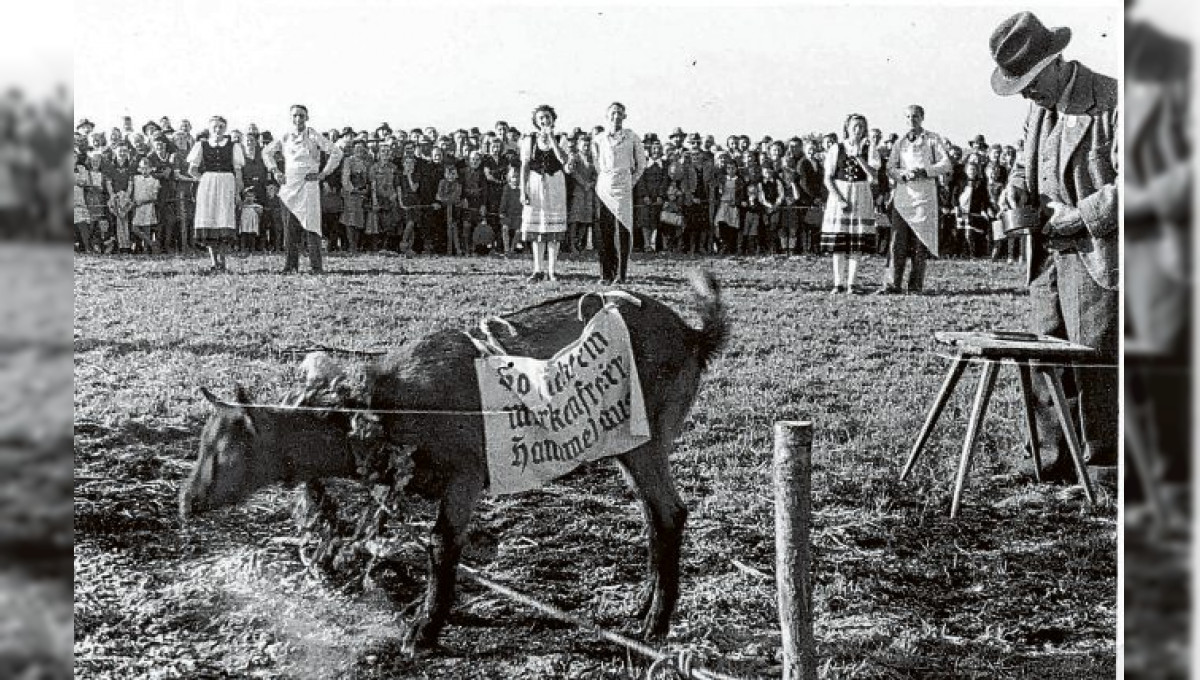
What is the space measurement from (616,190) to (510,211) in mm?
515

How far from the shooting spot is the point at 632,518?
5.77 m

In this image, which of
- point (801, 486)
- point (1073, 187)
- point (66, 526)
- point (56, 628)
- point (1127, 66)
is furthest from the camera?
point (1073, 187)

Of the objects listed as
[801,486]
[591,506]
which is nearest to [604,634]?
[591,506]

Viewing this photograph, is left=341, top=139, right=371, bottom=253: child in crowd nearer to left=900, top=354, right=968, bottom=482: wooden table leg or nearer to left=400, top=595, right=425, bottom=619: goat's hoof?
left=400, top=595, right=425, bottom=619: goat's hoof

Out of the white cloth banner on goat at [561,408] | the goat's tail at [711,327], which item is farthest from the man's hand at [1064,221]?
the white cloth banner on goat at [561,408]

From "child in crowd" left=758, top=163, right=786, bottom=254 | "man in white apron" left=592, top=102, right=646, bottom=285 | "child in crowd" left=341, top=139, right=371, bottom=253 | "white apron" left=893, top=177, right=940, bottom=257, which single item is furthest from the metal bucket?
"child in crowd" left=341, top=139, right=371, bottom=253

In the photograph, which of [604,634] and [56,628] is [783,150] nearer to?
[604,634]

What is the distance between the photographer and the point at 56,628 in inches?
149

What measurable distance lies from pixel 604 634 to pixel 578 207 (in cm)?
202

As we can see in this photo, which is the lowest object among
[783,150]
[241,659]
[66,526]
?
[241,659]

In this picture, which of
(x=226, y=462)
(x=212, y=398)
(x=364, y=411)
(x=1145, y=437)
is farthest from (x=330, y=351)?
(x=1145, y=437)

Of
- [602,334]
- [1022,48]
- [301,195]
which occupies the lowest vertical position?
[602,334]

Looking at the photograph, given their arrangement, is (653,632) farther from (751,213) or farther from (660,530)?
(751,213)

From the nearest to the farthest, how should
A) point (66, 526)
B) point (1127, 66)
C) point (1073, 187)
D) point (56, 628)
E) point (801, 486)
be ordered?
Result: point (1127, 66) → point (56, 628) → point (66, 526) → point (801, 486) → point (1073, 187)
